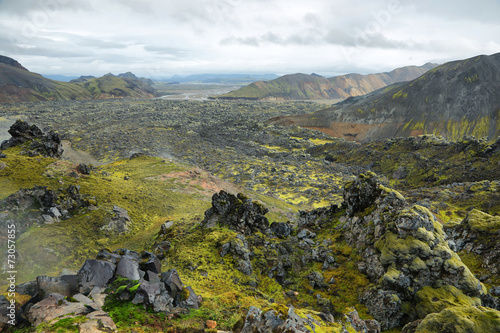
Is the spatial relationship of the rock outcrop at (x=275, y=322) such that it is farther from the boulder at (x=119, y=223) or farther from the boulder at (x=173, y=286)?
the boulder at (x=119, y=223)

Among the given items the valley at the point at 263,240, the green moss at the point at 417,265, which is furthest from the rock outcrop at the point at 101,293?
the green moss at the point at 417,265

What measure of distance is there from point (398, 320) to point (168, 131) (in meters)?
119

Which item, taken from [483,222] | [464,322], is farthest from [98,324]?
[483,222]

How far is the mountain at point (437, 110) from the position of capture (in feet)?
351

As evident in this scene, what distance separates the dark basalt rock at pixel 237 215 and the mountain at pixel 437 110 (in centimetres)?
11329

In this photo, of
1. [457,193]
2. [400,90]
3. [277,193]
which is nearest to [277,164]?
[277,193]

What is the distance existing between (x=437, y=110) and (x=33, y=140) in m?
149

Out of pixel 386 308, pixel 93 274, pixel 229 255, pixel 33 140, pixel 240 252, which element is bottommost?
pixel 229 255

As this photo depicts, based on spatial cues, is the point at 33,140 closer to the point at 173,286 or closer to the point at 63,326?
the point at 173,286

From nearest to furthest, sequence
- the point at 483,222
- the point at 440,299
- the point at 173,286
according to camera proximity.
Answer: the point at 173,286 → the point at 440,299 → the point at 483,222

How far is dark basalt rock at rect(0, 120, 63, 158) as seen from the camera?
42.3 m

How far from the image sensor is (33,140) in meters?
44.1

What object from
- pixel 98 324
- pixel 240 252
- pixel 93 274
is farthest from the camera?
pixel 240 252

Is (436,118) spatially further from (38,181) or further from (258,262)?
(38,181)
